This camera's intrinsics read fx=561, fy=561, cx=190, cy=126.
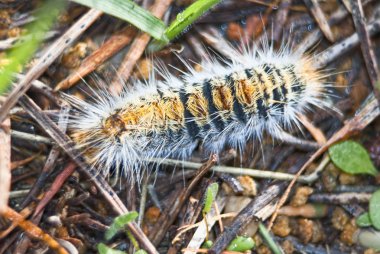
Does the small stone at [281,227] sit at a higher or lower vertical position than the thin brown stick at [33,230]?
lower

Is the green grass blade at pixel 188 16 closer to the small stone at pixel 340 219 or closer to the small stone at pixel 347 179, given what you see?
the small stone at pixel 347 179

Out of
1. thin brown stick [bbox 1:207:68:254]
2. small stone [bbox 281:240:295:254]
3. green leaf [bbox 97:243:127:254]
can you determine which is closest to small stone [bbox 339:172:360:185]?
small stone [bbox 281:240:295:254]

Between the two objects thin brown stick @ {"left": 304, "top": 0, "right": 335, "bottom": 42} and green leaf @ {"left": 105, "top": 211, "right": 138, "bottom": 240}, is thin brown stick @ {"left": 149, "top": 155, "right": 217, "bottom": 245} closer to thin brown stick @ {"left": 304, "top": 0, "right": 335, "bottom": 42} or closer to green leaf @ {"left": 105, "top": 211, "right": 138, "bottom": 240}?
green leaf @ {"left": 105, "top": 211, "right": 138, "bottom": 240}

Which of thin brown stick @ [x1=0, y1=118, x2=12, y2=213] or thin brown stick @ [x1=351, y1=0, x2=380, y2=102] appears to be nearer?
thin brown stick @ [x1=0, y1=118, x2=12, y2=213]

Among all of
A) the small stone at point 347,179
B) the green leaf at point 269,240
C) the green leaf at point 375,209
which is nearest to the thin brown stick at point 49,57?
the green leaf at point 269,240

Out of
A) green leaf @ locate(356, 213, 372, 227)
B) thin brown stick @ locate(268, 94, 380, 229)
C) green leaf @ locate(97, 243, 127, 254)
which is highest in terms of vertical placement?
thin brown stick @ locate(268, 94, 380, 229)

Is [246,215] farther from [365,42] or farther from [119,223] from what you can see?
[365,42]
